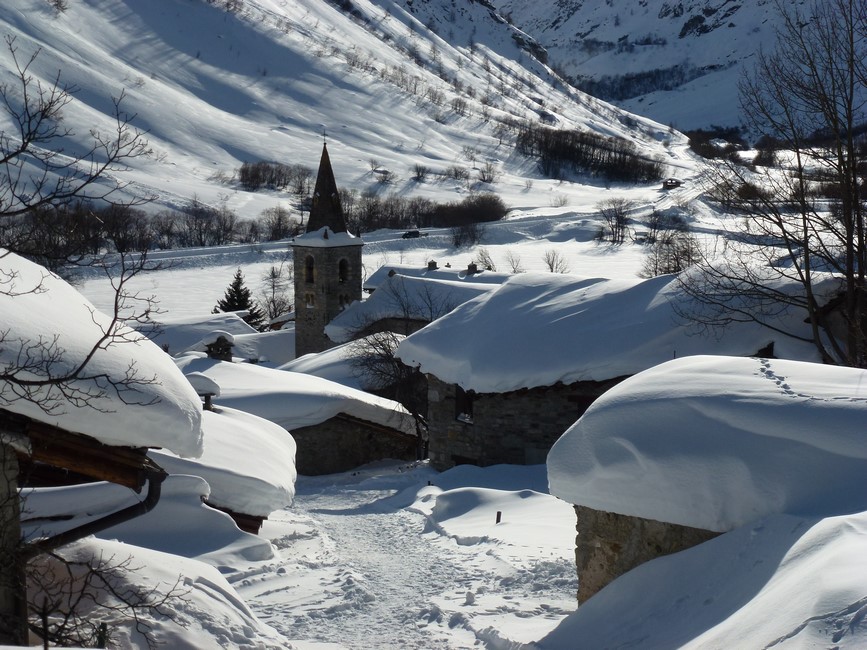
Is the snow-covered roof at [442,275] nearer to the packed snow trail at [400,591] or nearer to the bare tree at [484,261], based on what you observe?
the bare tree at [484,261]

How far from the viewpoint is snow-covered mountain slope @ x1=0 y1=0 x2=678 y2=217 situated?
123 metres

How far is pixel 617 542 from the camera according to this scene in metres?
8.13

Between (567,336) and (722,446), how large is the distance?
1161 cm

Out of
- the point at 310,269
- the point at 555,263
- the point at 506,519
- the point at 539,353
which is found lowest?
the point at 506,519

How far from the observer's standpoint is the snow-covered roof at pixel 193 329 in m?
42.4

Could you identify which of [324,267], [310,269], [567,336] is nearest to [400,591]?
[567,336]

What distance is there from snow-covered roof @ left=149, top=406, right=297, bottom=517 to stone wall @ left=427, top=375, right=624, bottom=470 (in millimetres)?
4529

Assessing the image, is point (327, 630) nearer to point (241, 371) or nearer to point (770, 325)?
point (770, 325)

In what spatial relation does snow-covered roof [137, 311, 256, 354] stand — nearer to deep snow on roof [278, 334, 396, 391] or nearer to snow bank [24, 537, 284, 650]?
deep snow on roof [278, 334, 396, 391]

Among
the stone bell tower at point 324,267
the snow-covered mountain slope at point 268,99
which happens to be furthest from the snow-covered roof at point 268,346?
the snow-covered mountain slope at point 268,99

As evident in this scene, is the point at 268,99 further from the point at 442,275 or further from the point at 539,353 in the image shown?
the point at 539,353

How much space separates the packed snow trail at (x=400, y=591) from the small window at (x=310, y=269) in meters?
30.6

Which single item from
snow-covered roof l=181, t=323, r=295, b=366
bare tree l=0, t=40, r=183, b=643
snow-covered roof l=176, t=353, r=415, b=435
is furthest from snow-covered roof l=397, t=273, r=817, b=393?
snow-covered roof l=181, t=323, r=295, b=366

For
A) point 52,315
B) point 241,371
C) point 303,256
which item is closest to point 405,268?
point 303,256
